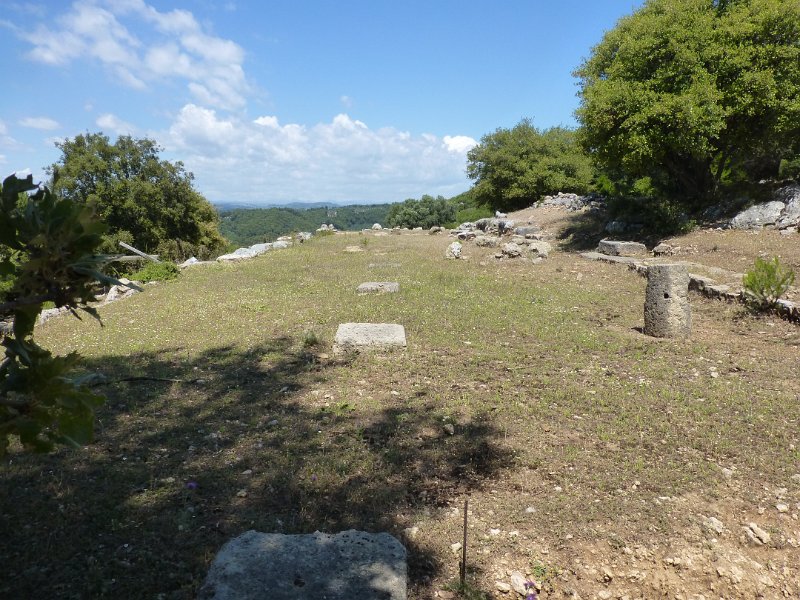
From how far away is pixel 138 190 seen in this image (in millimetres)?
28203

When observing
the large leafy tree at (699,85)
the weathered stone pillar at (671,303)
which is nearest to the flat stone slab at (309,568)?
the weathered stone pillar at (671,303)

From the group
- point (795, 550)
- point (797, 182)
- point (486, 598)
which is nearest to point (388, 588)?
point (486, 598)

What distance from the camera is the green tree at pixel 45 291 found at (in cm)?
148

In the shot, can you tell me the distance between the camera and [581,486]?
151 inches

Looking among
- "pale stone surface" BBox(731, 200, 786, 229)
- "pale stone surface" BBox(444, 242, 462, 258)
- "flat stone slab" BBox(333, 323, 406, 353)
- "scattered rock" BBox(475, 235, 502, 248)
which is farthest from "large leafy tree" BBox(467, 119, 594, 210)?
"flat stone slab" BBox(333, 323, 406, 353)

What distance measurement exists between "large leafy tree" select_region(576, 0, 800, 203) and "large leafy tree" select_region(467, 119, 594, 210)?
1329cm

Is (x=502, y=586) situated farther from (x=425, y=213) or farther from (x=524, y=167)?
(x=425, y=213)

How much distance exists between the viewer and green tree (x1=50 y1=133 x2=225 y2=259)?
1087 inches

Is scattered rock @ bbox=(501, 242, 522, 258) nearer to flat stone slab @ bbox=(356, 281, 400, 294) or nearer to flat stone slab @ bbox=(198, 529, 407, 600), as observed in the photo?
flat stone slab @ bbox=(356, 281, 400, 294)

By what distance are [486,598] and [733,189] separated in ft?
56.6

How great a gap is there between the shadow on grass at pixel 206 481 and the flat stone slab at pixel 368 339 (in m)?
1.13

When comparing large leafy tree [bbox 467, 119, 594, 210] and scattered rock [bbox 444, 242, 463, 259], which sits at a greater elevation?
large leafy tree [bbox 467, 119, 594, 210]

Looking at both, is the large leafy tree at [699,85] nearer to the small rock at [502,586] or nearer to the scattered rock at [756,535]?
the scattered rock at [756,535]

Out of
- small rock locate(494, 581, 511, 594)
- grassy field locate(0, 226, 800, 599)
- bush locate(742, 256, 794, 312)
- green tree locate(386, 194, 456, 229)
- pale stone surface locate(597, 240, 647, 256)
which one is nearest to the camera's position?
small rock locate(494, 581, 511, 594)
